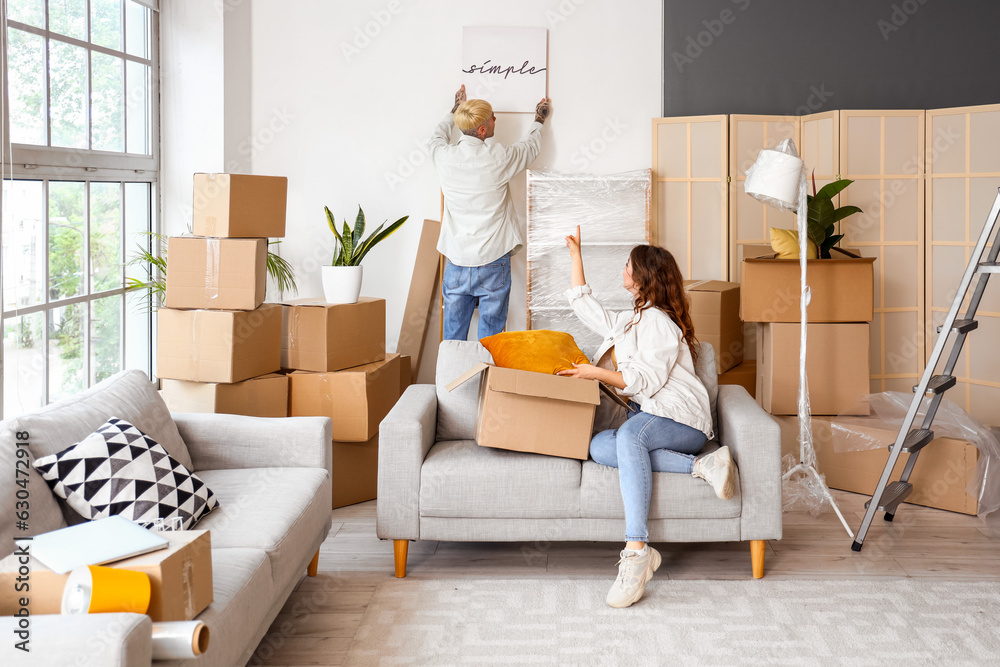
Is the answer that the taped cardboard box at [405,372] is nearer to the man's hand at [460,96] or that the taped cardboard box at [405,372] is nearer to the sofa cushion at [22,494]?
the man's hand at [460,96]

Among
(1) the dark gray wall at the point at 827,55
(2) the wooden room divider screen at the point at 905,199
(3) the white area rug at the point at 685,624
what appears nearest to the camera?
(3) the white area rug at the point at 685,624

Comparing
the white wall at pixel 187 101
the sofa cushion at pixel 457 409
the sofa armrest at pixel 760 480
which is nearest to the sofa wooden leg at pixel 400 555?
the sofa cushion at pixel 457 409

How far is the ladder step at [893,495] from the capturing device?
3.35 m

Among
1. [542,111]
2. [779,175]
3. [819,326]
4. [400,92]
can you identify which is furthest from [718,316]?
[400,92]

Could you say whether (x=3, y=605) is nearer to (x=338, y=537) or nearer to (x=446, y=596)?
(x=446, y=596)

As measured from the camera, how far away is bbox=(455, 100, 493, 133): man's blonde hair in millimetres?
4559

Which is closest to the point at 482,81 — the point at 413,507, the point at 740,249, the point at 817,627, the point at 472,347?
the point at 740,249

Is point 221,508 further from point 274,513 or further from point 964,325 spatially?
point 964,325

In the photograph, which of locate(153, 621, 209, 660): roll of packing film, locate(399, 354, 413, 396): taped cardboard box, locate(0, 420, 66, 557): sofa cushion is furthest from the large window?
locate(153, 621, 209, 660): roll of packing film

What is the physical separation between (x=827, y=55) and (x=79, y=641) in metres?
4.70

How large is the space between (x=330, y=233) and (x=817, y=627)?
135 inches

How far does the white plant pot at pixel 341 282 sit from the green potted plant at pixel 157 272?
44 cm

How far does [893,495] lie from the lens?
339 centimetres

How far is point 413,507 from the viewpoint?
2924 mm
